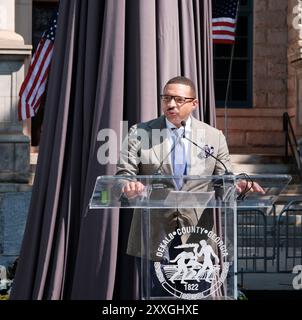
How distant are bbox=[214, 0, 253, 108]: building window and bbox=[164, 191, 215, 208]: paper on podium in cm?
1541

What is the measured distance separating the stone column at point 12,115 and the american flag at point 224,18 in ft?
11.3

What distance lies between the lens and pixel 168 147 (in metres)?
6.71

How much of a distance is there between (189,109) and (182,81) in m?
0.19

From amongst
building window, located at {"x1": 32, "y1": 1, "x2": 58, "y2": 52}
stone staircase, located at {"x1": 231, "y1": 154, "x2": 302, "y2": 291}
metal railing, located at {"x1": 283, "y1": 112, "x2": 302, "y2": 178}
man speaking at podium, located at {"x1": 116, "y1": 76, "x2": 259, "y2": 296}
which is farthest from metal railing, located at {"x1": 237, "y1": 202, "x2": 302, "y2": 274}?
building window, located at {"x1": 32, "y1": 1, "x2": 58, "y2": 52}

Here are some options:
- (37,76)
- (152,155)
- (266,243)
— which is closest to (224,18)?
(266,243)

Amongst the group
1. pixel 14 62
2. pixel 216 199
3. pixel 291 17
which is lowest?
pixel 216 199

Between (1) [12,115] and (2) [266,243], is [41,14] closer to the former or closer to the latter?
(1) [12,115]

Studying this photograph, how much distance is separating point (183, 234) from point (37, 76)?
24.9 feet

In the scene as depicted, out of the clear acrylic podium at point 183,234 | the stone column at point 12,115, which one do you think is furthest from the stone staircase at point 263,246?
the clear acrylic podium at point 183,234

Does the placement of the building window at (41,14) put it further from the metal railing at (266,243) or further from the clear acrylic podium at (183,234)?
the clear acrylic podium at (183,234)

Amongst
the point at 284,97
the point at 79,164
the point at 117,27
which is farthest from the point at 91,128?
the point at 284,97

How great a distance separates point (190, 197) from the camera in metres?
6.20

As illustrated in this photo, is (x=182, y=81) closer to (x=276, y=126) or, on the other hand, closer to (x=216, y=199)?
(x=216, y=199)
